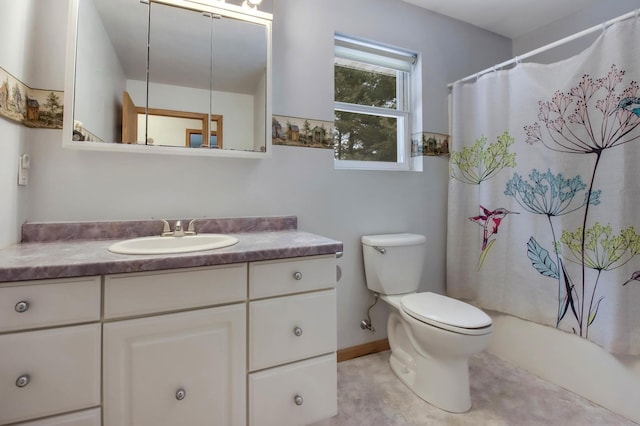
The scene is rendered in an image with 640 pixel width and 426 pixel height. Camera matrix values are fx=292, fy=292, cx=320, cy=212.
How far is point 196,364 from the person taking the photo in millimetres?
985

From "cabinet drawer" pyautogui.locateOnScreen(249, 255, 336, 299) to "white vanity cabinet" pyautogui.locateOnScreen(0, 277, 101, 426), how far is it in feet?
1.58

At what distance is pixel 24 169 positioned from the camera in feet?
3.89

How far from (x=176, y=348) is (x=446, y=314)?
119cm

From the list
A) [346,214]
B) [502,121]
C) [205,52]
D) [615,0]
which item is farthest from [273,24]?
[615,0]

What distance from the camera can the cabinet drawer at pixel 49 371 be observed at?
31.2 inches

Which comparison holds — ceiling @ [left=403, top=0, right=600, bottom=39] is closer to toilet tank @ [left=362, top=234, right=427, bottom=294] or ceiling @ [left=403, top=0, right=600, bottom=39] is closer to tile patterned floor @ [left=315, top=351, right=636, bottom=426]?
toilet tank @ [left=362, top=234, right=427, bottom=294]

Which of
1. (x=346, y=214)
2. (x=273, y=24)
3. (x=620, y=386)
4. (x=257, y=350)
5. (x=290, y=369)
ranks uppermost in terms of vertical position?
(x=273, y=24)

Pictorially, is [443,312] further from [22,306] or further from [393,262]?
[22,306]

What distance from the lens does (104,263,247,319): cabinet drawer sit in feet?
2.92

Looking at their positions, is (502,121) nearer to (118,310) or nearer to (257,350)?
(257,350)

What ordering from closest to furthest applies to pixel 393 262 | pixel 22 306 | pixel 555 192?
pixel 22 306
pixel 555 192
pixel 393 262

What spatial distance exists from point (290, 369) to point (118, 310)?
0.64m

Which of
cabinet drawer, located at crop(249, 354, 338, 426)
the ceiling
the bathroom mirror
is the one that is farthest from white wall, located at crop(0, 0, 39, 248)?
the ceiling

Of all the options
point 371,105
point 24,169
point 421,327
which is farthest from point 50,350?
Answer: point 371,105
